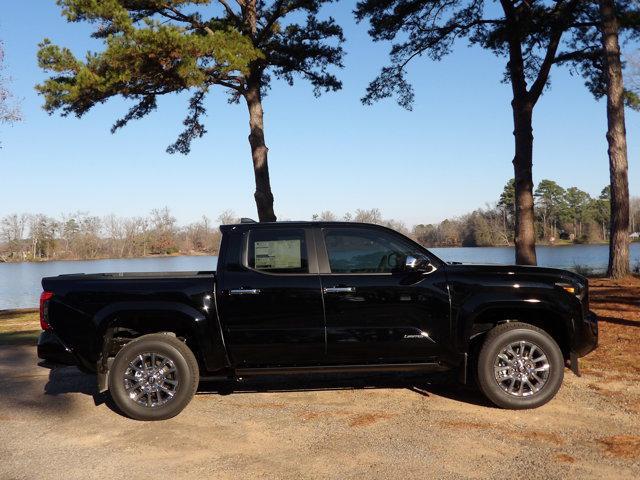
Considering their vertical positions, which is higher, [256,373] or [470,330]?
[470,330]

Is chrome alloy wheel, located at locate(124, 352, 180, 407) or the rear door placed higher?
the rear door

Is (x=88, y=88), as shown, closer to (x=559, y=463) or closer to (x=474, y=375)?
(x=474, y=375)

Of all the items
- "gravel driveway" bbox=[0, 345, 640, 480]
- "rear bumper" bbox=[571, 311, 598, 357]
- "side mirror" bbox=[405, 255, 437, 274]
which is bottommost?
"gravel driveway" bbox=[0, 345, 640, 480]

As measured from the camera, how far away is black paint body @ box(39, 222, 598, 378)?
210 inches

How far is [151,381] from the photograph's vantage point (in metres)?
5.36

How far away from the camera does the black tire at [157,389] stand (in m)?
5.30

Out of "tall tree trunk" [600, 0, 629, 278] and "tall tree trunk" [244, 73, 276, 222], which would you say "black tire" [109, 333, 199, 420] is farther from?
"tall tree trunk" [600, 0, 629, 278]

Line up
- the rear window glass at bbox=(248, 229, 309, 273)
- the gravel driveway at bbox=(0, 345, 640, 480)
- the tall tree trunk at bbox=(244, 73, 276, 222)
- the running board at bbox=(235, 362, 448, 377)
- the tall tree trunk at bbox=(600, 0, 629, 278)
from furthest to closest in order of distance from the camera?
the tall tree trunk at bbox=(244, 73, 276, 222)
the tall tree trunk at bbox=(600, 0, 629, 278)
the rear window glass at bbox=(248, 229, 309, 273)
the running board at bbox=(235, 362, 448, 377)
the gravel driveway at bbox=(0, 345, 640, 480)

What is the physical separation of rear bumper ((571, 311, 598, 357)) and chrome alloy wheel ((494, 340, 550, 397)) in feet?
1.21

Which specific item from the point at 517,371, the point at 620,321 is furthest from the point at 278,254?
the point at 620,321

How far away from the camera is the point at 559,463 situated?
4043mm

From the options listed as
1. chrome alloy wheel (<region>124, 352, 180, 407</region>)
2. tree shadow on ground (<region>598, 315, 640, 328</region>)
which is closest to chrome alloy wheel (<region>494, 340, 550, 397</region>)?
chrome alloy wheel (<region>124, 352, 180, 407</region>)

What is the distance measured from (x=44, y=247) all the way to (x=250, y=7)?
62.9 metres

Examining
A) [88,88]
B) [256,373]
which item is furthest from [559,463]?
[88,88]
